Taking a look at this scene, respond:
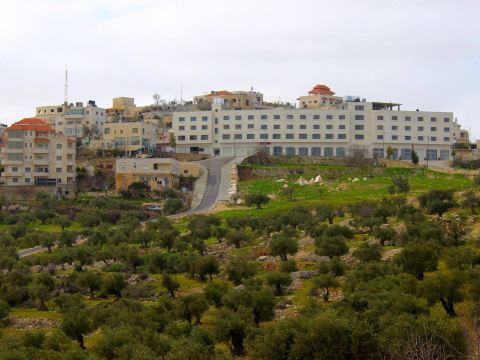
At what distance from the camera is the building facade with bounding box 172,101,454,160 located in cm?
11200

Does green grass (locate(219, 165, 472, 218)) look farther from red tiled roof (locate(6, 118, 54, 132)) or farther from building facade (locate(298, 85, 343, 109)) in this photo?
building facade (locate(298, 85, 343, 109))

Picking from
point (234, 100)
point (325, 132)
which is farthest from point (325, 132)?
point (234, 100)

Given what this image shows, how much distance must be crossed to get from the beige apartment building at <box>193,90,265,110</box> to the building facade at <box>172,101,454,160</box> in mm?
8107

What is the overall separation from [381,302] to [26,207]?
59.9 m

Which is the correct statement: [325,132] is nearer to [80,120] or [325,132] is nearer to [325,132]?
[325,132]

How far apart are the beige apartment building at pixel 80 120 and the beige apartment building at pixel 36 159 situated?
24911 millimetres

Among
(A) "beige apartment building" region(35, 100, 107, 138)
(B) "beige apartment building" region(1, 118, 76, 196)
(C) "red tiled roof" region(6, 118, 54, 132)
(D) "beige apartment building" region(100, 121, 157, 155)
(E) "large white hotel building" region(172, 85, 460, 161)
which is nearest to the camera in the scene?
(B) "beige apartment building" region(1, 118, 76, 196)

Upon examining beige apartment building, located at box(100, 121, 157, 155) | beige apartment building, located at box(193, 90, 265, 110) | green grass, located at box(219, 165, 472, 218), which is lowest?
green grass, located at box(219, 165, 472, 218)

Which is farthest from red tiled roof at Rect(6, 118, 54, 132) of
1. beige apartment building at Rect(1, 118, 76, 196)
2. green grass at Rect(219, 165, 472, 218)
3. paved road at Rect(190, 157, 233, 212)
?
green grass at Rect(219, 165, 472, 218)

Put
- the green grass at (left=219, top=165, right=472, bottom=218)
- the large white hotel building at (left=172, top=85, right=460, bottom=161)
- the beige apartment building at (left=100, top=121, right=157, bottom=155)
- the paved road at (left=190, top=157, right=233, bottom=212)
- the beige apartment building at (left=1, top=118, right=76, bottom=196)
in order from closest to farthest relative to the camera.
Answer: the green grass at (left=219, top=165, right=472, bottom=218)
the paved road at (left=190, top=157, right=233, bottom=212)
the beige apartment building at (left=1, top=118, right=76, bottom=196)
the large white hotel building at (left=172, top=85, right=460, bottom=161)
the beige apartment building at (left=100, top=121, right=157, bottom=155)

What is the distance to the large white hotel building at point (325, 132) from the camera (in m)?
112

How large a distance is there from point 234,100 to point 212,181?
1438 inches

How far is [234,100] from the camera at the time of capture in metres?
130

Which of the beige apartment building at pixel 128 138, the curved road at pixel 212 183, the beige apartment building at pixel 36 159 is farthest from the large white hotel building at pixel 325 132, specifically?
the beige apartment building at pixel 36 159
